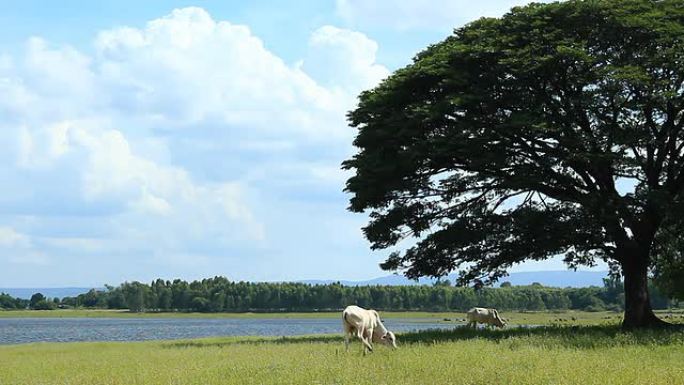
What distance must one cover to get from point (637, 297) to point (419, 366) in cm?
1852

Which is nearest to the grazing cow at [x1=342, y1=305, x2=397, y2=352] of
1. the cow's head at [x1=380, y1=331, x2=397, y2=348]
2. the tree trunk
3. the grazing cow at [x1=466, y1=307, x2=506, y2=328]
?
the cow's head at [x1=380, y1=331, x2=397, y2=348]

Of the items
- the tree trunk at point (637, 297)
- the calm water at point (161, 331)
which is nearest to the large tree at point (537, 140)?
the tree trunk at point (637, 297)

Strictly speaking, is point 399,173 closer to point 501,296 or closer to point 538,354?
point 538,354

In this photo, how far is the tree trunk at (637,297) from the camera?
33250mm

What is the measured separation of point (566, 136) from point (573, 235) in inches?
157

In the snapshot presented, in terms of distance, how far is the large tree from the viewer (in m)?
30.5

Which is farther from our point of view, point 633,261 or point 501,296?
point 501,296

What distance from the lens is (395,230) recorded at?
3556cm

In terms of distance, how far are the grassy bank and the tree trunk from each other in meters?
7.15

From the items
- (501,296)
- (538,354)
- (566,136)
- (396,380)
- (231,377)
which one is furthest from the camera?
(501,296)

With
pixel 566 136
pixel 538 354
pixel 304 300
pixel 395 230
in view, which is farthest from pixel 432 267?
pixel 304 300

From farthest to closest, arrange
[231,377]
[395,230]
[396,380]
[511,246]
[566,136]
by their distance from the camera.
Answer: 1. [395,230]
2. [511,246]
3. [566,136]
4. [231,377]
5. [396,380]

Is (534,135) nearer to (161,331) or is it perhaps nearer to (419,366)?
(419,366)

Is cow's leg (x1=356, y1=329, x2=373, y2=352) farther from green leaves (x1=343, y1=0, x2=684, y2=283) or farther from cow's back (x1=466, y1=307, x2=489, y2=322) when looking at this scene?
cow's back (x1=466, y1=307, x2=489, y2=322)
